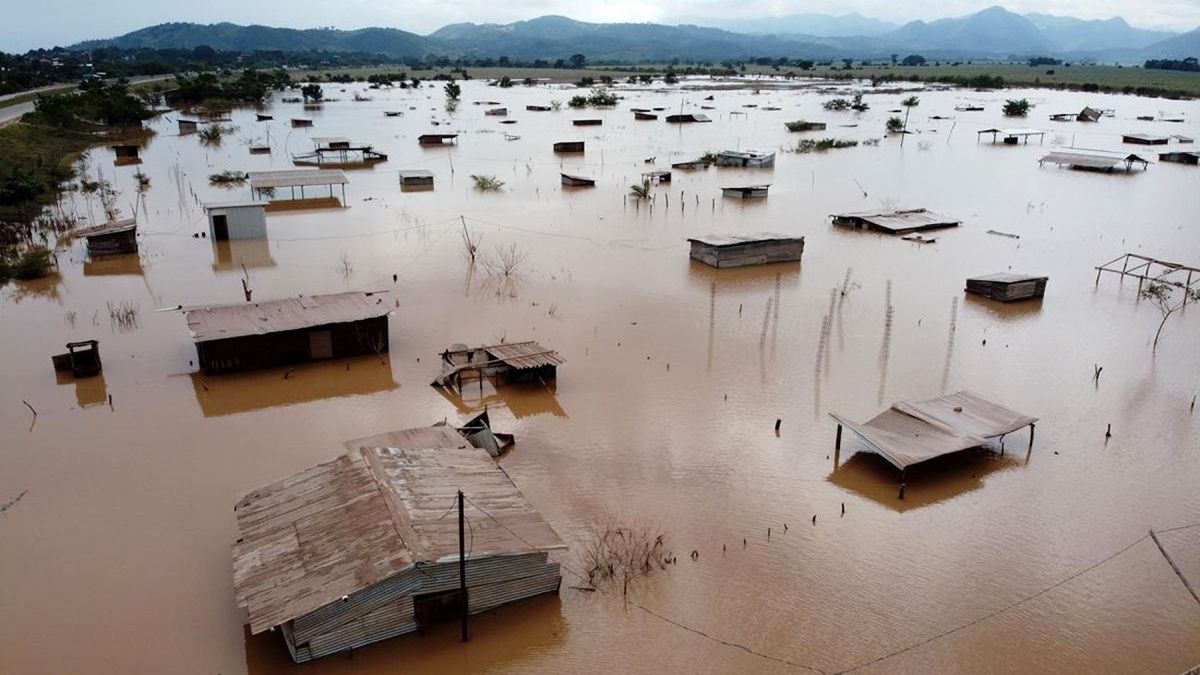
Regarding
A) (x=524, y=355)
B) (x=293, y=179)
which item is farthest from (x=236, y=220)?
(x=524, y=355)

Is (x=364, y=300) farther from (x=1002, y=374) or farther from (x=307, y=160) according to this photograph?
(x=307, y=160)

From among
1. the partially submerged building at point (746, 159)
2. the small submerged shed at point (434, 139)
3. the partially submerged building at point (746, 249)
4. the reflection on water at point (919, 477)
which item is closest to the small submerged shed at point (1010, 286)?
the partially submerged building at point (746, 249)

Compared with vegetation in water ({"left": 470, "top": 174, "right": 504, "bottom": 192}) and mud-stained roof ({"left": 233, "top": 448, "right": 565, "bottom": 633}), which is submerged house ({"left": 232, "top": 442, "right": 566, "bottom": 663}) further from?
vegetation in water ({"left": 470, "top": 174, "right": 504, "bottom": 192})

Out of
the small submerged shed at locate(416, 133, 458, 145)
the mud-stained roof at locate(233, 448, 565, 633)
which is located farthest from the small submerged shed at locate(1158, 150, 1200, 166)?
the mud-stained roof at locate(233, 448, 565, 633)

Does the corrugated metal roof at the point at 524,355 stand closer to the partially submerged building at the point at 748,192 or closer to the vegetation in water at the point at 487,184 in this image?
the partially submerged building at the point at 748,192

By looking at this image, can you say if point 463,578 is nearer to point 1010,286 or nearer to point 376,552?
point 376,552

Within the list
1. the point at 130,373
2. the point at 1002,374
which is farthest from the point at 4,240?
the point at 1002,374
